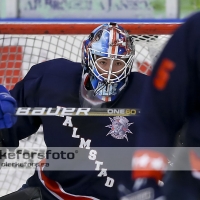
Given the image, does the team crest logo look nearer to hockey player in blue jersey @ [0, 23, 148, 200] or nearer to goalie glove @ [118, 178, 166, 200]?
hockey player in blue jersey @ [0, 23, 148, 200]

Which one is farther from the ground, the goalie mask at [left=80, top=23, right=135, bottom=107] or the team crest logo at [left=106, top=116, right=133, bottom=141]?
the goalie mask at [left=80, top=23, right=135, bottom=107]

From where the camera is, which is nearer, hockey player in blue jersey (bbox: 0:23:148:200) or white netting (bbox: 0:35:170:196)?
hockey player in blue jersey (bbox: 0:23:148:200)

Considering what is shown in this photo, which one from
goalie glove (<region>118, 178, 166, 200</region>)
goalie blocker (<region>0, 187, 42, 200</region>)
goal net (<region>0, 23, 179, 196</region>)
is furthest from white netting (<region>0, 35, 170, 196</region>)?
goalie glove (<region>118, 178, 166, 200</region>)

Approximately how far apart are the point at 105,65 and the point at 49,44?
1.66 ft

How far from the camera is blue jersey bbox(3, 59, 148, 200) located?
240 centimetres

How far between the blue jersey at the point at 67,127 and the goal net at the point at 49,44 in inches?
9.6

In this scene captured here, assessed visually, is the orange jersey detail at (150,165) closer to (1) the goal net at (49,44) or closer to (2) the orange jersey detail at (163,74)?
(2) the orange jersey detail at (163,74)

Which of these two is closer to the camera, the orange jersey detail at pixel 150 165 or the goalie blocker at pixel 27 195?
the orange jersey detail at pixel 150 165

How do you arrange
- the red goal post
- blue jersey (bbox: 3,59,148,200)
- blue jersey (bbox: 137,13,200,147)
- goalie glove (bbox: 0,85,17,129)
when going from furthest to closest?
the red goal post
blue jersey (bbox: 3,59,148,200)
goalie glove (bbox: 0,85,17,129)
blue jersey (bbox: 137,13,200,147)

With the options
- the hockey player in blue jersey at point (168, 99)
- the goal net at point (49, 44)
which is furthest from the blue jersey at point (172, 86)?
the goal net at point (49, 44)

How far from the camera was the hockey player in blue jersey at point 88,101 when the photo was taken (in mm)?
2367

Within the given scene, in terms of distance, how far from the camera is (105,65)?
2361 mm

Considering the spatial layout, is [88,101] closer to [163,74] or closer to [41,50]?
[41,50]

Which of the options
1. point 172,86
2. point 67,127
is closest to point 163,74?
point 172,86
